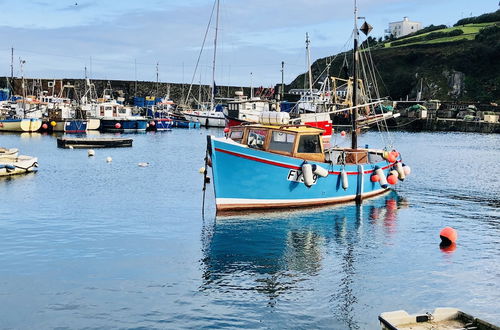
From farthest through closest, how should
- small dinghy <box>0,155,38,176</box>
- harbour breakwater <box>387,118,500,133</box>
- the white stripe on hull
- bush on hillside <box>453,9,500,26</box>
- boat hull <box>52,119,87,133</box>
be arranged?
1. bush on hillside <box>453,9,500,26</box>
2. harbour breakwater <box>387,118,500,133</box>
3. boat hull <box>52,119,87,133</box>
4. small dinghy <box>0,155,38,176</box>
5. the white stripe on hull

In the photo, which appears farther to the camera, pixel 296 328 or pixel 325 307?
pixel 325 307

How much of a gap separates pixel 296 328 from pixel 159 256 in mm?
7102

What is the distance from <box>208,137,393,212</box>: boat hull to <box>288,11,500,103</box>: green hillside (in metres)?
91.3

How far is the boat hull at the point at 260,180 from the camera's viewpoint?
24375 millimetres

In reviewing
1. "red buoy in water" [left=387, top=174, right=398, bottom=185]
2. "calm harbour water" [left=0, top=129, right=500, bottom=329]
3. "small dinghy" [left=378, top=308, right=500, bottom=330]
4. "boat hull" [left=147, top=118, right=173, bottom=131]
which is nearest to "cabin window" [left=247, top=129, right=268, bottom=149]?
"calm harbour water" [left=0, top=129, right=500, bottom=329]

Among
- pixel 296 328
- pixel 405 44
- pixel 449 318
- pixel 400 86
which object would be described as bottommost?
pixel 296 328

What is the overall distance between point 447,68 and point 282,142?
11313 centimetres

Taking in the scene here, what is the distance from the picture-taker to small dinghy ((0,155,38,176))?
37.4 meters

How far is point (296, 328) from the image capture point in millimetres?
13453

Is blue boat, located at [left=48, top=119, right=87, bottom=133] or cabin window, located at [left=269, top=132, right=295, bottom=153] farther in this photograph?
blue boat, located at [left=48, top=119, right=87, bottom=133]

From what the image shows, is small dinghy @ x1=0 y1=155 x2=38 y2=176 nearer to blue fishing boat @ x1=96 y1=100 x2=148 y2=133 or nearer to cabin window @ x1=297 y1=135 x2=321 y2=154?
cabin window @ x1=297 y1=135 x2=321 y2=154

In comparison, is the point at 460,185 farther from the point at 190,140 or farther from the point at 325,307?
the point at 190,140

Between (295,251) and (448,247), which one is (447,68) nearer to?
(448,247)

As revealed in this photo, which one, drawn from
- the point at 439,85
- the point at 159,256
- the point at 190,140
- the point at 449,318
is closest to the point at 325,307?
the point at 449,318
